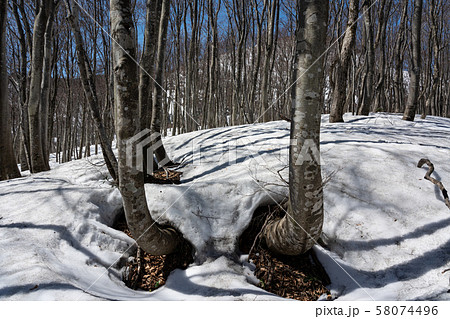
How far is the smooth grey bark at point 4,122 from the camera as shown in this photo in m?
4.32

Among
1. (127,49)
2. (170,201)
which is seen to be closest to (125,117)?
(127,49)

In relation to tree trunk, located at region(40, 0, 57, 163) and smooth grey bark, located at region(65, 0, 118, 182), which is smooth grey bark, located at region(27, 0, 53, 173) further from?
smooth grey bark, located at region(65, 0, 118, 182)

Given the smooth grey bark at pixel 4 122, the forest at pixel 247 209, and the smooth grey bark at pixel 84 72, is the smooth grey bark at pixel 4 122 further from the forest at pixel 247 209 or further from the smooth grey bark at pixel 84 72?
the smooth grey bark at pixel 84 72

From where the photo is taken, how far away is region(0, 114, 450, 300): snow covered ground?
1976mm

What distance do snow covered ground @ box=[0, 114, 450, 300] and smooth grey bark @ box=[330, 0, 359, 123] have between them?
2.64 meters

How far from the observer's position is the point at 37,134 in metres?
5.12

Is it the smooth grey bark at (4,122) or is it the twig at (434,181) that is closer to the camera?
the twig at (434,181)

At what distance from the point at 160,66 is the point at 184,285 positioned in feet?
11.3

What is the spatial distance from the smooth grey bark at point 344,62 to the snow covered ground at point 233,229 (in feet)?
8.68

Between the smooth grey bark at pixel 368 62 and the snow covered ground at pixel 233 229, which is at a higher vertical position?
the smooth grey bark at pixel 368 62

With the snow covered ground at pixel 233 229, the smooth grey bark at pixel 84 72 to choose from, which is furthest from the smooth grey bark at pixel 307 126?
the smooth grey bark at pixel 84 72

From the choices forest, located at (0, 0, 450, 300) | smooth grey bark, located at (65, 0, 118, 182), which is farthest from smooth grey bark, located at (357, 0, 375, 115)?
smooth grey bark, located at (65, 0, 118, 182)
